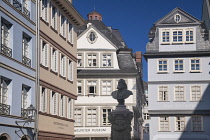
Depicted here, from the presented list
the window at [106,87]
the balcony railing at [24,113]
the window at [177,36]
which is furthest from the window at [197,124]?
the balcony railing at [24,113]

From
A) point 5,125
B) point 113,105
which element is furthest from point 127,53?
point 5,125

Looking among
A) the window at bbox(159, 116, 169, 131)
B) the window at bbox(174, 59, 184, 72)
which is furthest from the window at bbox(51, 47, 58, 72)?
the window at bbox(174, 59, 184, 72)

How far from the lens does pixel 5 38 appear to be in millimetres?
26750

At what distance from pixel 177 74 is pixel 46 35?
69.0 ft

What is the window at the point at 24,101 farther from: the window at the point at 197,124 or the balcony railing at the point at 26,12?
the window at the point at 197,124

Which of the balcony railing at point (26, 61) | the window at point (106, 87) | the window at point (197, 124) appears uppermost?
the balcony railing at point (26, 61)

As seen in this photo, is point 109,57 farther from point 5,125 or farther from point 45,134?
point 5,125

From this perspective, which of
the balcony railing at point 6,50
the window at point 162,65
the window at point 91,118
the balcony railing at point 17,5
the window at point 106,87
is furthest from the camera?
the window at point 106,87

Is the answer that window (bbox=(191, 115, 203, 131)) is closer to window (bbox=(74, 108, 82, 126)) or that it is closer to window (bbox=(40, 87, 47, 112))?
window (bbox=(74, 108, 82, 126))

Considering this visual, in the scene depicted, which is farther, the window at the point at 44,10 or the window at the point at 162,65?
the window at the point at 162,65

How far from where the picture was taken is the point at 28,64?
29.9m

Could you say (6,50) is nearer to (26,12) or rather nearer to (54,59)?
(26,12)

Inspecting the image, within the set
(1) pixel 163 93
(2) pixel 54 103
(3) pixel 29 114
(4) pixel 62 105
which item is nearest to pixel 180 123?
(1) pixel 163 93

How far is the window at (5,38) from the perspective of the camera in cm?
2620
